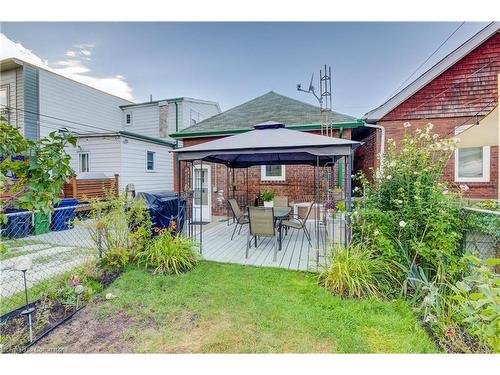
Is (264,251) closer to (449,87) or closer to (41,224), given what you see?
(41,224)

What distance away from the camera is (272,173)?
357 inches

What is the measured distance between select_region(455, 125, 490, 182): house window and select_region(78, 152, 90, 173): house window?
14.0 m

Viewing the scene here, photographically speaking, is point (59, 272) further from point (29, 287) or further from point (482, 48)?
point (482, 48)

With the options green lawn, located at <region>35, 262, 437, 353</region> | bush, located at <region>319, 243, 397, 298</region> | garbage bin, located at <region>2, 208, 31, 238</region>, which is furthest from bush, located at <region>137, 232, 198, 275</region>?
garbage bin, located at <region>2, 208, 31, 238</region>

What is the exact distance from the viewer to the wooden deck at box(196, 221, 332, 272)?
4.42 m

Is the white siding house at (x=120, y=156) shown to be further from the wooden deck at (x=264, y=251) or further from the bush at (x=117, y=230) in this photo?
the bush at (x=117, y=230)

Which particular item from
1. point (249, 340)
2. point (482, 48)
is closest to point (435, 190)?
point (249, 340)

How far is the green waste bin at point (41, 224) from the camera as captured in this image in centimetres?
680

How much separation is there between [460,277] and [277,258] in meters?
2.78

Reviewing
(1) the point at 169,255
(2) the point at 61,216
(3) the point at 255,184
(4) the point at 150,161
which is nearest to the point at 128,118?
(4) the point at 150,161

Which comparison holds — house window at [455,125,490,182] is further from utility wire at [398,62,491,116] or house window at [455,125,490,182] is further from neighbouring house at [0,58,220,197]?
neighbouring house at [0,58,220,197]

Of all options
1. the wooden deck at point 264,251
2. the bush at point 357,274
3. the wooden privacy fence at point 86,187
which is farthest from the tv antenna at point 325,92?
the wooden privacy fence at point 86,187

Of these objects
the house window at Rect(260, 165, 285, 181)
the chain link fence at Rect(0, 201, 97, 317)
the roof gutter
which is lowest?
the chain link fence at Rect(0, 201, 97, 317)

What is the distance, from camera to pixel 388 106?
7.91 m
